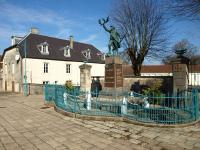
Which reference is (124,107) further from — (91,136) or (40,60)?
(40,60)

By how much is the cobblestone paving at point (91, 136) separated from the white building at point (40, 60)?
19285 millimetres

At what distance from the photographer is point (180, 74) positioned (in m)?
12.0

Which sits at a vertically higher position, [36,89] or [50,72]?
[50,72]

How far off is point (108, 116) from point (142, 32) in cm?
1739

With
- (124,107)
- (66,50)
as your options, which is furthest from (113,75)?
(66,50)

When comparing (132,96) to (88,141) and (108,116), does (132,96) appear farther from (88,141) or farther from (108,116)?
(88,141)

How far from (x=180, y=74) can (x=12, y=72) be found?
1068 inches

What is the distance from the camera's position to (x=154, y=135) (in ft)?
23.6

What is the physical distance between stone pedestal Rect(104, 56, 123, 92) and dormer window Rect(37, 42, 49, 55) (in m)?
22.6

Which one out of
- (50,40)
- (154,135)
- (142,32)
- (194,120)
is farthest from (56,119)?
(50,40)

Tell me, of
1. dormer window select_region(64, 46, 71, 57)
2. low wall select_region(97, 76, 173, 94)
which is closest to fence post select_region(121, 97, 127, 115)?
low wall select_region(97, 76, 173, 94)

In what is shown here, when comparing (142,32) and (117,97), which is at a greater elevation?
(142,32)

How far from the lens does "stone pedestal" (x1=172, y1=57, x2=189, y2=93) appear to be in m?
11.9

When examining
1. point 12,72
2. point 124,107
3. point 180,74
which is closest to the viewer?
point 124,107
